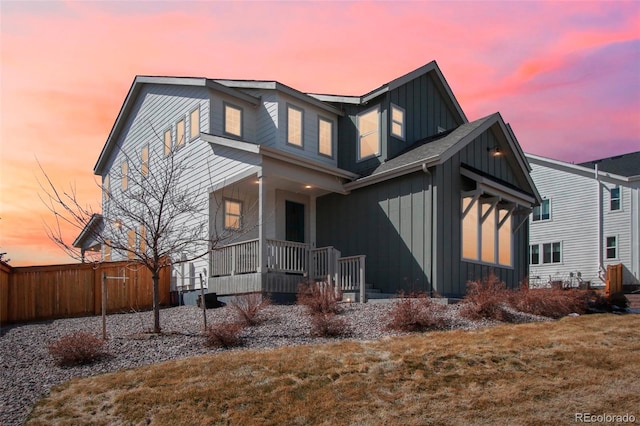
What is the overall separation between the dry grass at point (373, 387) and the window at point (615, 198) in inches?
806

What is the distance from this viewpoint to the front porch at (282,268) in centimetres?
1400

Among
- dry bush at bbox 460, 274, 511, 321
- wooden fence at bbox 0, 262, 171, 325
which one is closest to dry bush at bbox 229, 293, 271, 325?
wooden fence at bbox 0, 262, 171, 325

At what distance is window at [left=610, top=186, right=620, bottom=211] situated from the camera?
26.6 meters

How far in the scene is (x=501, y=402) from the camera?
6141mm

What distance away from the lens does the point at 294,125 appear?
17.2 meters

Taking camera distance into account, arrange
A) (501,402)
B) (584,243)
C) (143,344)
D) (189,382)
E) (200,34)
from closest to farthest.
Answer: (501,402) < (189,382) < (143,344) < (200,34) < (584,243)

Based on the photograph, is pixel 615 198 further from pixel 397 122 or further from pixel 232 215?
pixel 232 215

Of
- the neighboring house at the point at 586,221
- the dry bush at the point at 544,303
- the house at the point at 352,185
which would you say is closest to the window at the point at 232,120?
the house at the point at 352,185

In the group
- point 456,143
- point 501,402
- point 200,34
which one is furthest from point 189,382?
point 456,143

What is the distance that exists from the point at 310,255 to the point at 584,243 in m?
18.3

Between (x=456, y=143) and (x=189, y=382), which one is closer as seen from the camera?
(x=189, y=382)

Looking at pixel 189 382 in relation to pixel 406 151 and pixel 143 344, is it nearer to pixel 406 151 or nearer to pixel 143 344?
pixel 143 344

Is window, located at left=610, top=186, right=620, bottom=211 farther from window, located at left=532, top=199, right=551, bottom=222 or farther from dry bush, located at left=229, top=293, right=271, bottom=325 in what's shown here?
dry bush, located at left=229, top=293, right=271, bottom=325

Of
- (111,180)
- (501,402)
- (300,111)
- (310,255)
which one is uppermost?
(300,111)
